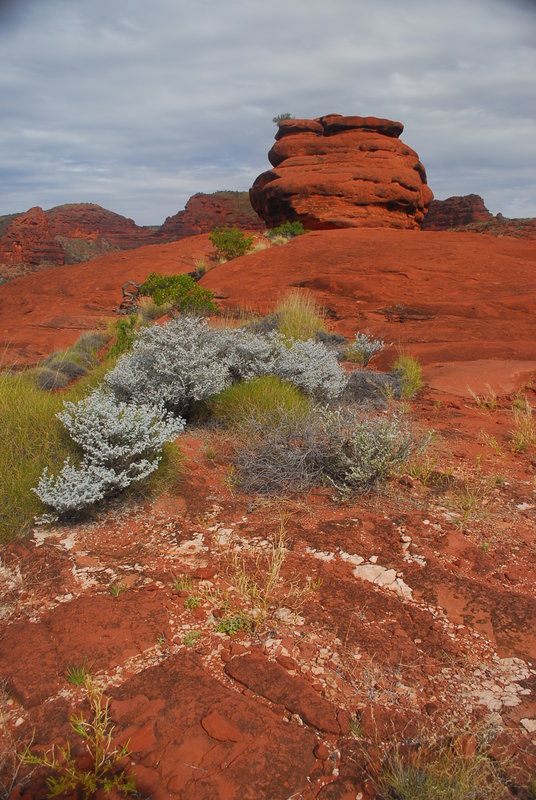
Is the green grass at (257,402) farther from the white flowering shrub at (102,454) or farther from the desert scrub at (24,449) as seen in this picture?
the desert scrub at (24,449)

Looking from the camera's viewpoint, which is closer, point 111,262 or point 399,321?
point 399,321

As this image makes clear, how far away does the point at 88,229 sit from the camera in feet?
272

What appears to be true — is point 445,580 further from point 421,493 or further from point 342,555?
point 421,493

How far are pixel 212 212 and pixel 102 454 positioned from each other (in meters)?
73.2

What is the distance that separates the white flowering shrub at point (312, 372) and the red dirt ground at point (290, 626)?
1.19 m

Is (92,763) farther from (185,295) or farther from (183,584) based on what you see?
(185,295)

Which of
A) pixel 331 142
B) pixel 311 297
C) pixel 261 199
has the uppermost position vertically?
pixel 331 142

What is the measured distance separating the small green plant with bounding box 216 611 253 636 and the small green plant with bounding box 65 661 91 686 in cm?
55

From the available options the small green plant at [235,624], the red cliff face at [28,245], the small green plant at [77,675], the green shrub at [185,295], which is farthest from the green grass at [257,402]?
the red cliff face at [28,245]

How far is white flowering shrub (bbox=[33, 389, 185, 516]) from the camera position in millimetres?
3143

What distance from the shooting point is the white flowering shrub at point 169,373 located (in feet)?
15.7

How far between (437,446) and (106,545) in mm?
2649

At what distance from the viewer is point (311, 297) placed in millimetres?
13039

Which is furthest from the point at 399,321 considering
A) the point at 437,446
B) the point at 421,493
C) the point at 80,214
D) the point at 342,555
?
the point at 80,214
